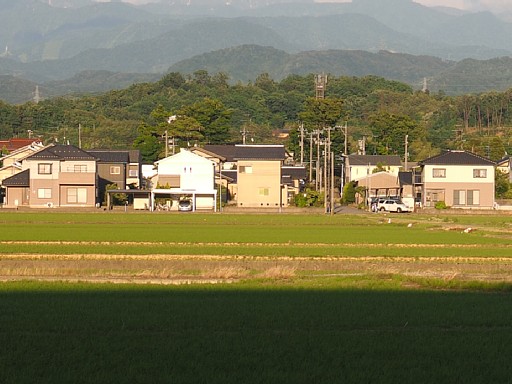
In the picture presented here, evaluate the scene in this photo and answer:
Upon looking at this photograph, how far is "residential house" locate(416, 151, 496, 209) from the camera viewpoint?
193ft

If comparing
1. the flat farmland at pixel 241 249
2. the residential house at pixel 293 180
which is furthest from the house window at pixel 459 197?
the flat farmland at pixel 241 249

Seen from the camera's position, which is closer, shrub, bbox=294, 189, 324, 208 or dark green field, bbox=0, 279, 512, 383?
dark green field, bbox=0, 279, 512, 383

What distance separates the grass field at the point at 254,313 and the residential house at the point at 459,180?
31302 millimetres

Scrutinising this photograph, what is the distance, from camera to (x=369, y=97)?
128875mm

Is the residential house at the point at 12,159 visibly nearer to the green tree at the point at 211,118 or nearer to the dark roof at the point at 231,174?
the dark roof at the point at 231,174

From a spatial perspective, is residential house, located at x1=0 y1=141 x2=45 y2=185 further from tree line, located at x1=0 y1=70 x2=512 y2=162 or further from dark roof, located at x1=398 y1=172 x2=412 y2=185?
dark roof, located at x1=398 y1=172 x2=412 y2=185

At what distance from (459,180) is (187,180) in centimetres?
1796

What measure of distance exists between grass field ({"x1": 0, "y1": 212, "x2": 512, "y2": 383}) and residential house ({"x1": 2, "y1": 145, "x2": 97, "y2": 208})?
95.0ft

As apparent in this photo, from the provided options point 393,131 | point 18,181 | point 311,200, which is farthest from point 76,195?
point 393,131

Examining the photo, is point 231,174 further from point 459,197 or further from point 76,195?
point 459,197

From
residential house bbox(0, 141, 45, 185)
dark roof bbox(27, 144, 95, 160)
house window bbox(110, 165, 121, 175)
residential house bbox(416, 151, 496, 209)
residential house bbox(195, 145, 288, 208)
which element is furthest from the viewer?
residential house bbox(0, 141, 45, 185)

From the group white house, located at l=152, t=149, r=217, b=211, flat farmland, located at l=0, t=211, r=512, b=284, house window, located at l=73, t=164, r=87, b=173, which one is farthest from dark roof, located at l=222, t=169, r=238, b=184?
flat farmland, located at l=0, t=211, r=512, b=284

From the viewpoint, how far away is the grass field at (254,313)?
9336 millimetres

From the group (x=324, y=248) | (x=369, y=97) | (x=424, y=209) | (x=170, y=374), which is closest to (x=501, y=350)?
(x=170, y=374)
